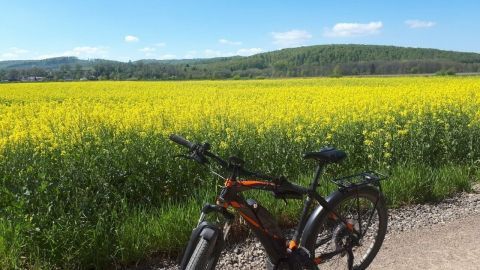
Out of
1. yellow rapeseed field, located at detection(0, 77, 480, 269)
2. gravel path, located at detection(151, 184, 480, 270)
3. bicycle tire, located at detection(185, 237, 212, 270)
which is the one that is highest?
bicycle tire, located at detection(185, 237, 212, 270)

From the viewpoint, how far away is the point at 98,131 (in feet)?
24.0

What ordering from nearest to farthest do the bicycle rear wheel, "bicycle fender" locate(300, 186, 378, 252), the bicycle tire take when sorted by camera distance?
1. the bicycle tire
2. "bicycle fender" locate(300, 186, 378, 252)
3. the bicycle rear wheel

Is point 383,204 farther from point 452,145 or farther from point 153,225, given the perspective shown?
point 452,145

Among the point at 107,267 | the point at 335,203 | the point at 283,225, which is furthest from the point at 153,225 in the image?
the point at 335,203

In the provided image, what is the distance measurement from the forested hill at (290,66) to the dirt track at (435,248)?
212 feet

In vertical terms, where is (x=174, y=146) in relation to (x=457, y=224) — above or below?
above

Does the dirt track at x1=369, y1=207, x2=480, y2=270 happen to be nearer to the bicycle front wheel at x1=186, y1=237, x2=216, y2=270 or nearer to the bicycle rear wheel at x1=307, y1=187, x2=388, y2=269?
the bicycle rear wheel at x1=307, y1=187, x2=388, y2=269

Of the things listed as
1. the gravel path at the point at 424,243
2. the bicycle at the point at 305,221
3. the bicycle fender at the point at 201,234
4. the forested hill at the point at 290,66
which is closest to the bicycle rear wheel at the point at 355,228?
the bicycle at the point at 305,221

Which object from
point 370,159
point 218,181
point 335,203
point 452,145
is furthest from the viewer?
point 452,145

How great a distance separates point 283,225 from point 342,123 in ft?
14.1

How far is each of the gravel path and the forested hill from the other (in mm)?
63997

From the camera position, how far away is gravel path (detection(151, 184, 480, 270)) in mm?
4289

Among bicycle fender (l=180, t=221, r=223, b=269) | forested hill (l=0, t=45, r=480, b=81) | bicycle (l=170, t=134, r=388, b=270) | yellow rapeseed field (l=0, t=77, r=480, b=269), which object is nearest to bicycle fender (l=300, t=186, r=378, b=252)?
bicycle (l=170, t=134, r=388, b=270)

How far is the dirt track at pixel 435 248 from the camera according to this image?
4.23 m
